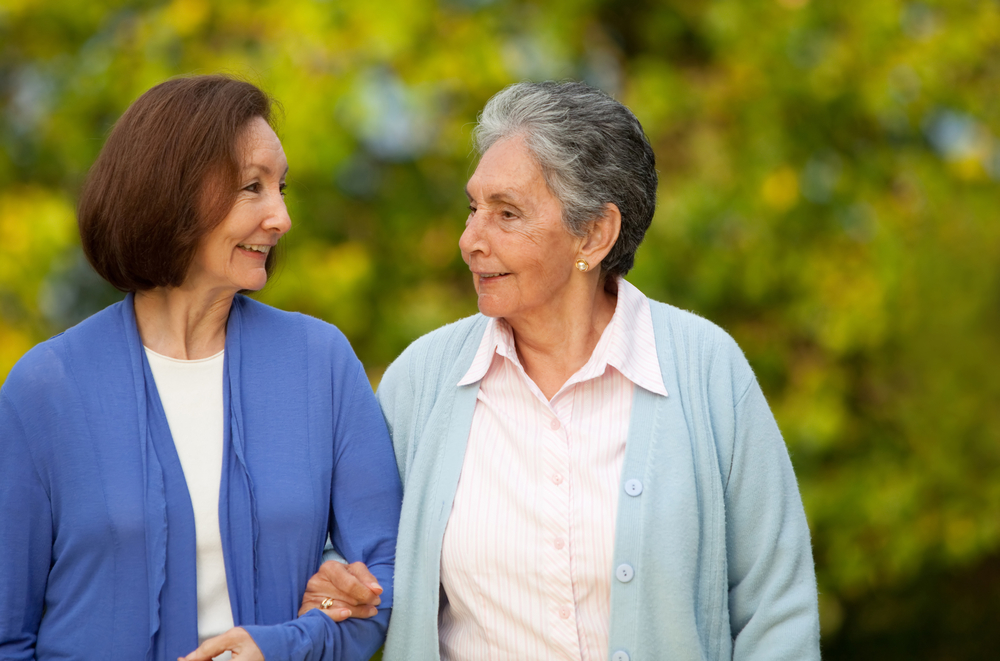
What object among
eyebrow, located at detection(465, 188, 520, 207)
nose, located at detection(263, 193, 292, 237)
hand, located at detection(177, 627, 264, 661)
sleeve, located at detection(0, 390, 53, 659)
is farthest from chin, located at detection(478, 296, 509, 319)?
sleeve, located at detection(0, 390, 53, 659)

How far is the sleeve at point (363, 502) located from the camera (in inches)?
88.8

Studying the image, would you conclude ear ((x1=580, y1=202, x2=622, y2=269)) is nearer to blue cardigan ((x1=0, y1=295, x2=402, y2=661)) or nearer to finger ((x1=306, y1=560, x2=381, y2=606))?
blue cardigan ((x1=0, y1=295, x2=402, y2=661))

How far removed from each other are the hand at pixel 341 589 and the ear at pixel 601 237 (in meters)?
0.85

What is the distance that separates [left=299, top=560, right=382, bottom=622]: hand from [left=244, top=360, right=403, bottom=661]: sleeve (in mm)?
37

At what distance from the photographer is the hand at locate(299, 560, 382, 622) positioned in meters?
2.17

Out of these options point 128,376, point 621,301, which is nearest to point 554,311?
point 621,301

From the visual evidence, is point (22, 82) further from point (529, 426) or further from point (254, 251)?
point (529, 426)

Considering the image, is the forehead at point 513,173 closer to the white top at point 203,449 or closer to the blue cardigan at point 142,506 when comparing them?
the blue cardigan at point 142,506

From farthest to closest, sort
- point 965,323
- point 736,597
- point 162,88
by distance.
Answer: point 965,323
point 736,597
point 162,88

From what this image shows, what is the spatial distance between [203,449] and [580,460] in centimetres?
79

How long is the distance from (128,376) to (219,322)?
0.77 ft

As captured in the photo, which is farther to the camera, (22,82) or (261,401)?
(22,82)

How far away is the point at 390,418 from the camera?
2441mm

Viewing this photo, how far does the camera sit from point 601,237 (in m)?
2.38
